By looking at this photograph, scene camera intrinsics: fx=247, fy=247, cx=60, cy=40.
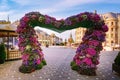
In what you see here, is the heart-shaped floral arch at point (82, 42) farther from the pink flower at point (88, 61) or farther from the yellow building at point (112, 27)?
the yellow building at point (112, 27)

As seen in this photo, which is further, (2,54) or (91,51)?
(2,54)

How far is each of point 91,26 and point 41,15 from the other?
11.1 feet

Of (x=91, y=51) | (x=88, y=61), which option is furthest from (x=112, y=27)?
(x=88, y=61)

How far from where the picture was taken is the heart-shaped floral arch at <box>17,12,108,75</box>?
1451cm

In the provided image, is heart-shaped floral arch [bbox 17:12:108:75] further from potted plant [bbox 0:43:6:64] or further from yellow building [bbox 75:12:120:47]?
yellow building [bbox 75:12:120:47]

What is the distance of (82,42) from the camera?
1570 centimetres

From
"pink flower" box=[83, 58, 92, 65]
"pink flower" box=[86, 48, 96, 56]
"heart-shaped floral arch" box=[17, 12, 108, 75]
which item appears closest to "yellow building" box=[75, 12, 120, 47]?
"heart-shaped floral arch" box=[17, 12, 108, 75]

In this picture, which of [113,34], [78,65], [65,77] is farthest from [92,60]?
[113,34]

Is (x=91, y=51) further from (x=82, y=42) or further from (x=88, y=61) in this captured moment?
(x=82, y=42)

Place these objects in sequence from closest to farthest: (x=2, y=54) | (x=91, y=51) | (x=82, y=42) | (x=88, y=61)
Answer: (x=88, y=61) < (x=91, y=51) < (x=82, y=42) < (x=2, y=54)

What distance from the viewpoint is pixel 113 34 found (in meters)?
93.6

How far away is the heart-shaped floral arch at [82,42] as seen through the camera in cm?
1451

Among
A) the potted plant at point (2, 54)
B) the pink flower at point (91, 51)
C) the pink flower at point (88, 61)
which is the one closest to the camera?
the pink flower at point (88, 61)

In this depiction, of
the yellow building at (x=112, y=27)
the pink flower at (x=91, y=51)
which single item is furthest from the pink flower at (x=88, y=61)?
the yellow building at (x=112, y=27)
